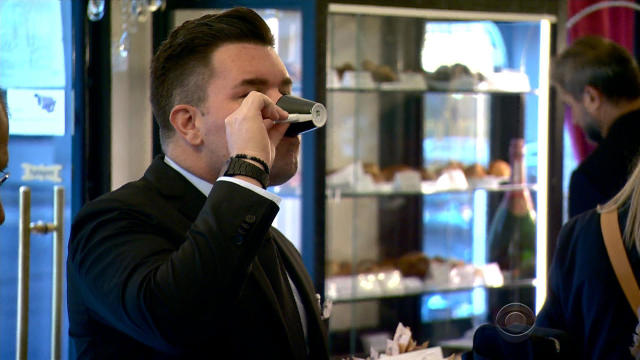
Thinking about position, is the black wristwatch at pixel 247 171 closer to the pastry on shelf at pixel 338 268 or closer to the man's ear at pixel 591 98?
the man's ear at pixel 591 98

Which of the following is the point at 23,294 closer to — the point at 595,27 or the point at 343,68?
the point at 343,68

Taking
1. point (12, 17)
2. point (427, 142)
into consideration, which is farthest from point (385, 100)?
point (12, 17)

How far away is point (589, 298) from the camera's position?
1.75 m

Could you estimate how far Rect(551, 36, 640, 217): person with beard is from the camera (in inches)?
127

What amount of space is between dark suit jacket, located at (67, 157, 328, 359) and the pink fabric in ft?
12.8

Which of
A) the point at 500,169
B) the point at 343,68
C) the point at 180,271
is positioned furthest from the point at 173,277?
the point at 500,169

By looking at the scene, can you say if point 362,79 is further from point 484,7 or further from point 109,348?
point 109,348

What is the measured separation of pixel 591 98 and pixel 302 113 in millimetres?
2423

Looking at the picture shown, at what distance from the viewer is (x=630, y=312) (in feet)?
5.62

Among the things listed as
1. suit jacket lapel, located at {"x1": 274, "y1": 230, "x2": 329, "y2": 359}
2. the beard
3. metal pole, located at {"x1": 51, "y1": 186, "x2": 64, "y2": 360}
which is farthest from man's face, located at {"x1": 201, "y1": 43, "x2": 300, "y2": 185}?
metal pole, located at {"x1": 51, "y1": 186, "x2": 64, "y2": 360}

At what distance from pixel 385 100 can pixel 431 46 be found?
1.19 feet

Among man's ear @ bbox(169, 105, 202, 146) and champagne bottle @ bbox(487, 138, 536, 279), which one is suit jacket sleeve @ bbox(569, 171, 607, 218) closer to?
champagne bottle @ bbox(487, 138, 536, 279)

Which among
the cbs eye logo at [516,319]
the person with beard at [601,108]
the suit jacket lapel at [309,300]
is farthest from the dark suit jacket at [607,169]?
the cbs eye logo at [516,319]

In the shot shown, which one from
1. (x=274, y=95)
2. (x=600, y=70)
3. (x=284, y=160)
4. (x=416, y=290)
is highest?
(x=600, y=70)
